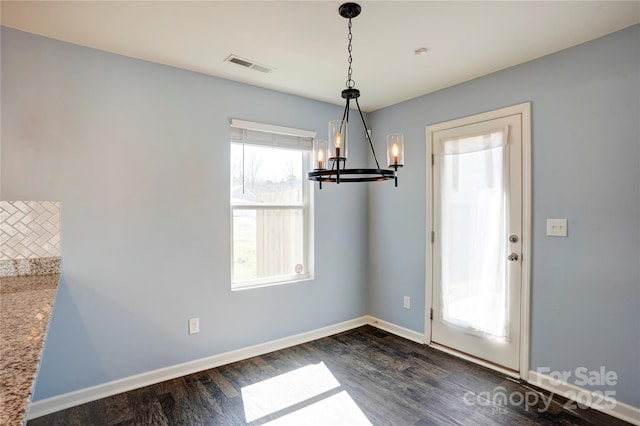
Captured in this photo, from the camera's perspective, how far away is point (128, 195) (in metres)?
2.60

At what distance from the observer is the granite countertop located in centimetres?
78

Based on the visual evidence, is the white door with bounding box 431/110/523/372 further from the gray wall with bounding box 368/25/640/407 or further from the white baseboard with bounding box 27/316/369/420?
the white baseboard with bounding box 27/316/369/420

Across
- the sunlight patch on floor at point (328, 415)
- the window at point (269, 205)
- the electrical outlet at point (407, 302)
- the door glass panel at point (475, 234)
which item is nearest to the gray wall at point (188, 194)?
the window at point (269, 205)

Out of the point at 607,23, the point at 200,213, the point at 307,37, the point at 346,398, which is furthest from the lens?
the point at 200,213

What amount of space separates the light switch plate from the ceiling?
1.26 m

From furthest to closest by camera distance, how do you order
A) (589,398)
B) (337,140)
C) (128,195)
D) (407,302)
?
1. (407,302)
2. (128,195)
3. (589,398)
4. (337,140)

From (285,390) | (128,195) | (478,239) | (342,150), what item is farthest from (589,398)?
(128,195)

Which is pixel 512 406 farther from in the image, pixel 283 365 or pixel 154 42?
pixel 154 42

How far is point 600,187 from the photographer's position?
92.5 inches

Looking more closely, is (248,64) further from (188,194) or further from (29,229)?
(29,229)

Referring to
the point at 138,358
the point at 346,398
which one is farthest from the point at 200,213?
the point at 346,398

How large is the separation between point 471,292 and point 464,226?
0.59 meters

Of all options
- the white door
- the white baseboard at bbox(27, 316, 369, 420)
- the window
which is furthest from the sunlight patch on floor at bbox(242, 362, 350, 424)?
the white door

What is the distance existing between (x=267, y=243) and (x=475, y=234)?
76.5 inches
